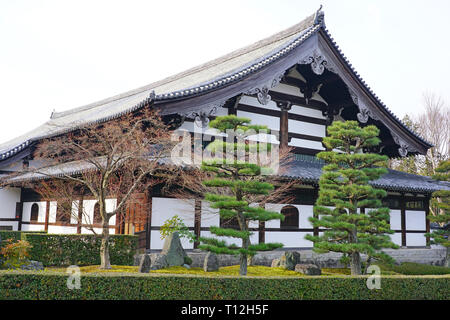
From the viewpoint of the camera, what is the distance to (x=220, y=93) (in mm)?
15148

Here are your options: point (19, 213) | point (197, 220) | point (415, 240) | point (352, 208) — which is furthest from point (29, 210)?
point (415, 240)

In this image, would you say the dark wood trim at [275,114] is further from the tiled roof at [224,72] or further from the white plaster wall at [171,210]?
the white plaster wall at [171,210]

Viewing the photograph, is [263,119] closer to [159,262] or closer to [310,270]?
[310,270]

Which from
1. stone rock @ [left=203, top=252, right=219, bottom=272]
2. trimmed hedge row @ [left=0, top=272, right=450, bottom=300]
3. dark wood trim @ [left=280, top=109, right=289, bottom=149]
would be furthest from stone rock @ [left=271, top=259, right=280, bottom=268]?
trimmed hedge row @ [left=0, top=272, right=450, bottom=300]

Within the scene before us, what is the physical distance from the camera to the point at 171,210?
14734mm

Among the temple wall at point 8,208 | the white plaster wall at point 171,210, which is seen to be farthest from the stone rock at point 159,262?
the temple wall at point 8,208

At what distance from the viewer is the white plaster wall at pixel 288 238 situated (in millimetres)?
16797

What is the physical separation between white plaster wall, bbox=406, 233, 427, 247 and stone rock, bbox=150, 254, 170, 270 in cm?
1289

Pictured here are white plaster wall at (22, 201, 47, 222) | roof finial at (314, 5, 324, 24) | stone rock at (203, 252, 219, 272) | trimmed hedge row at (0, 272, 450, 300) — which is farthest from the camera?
white plaster wall at (22, 201, 47, 222)

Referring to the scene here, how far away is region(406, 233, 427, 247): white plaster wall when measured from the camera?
20.8 meters

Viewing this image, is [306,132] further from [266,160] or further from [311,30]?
[266,160]

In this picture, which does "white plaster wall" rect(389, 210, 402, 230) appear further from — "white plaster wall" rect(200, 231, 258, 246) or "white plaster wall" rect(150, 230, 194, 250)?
"white plaster wall" rect(150, 230, 194, 250)

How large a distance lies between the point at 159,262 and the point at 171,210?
2.47m
